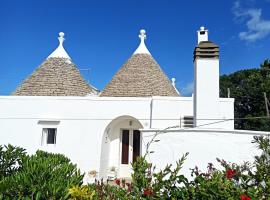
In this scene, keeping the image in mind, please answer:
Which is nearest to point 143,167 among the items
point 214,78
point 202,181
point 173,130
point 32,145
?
point 202,181

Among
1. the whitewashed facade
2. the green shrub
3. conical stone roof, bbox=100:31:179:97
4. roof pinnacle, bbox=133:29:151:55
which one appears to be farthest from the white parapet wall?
roof pinnacle, bbox=133:29:151:55

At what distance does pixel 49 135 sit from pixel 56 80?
15.1 ft

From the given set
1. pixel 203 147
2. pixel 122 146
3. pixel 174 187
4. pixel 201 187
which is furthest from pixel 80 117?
pixel 201 187

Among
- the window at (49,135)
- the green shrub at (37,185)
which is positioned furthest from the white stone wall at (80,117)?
the green shrub at (37,185)

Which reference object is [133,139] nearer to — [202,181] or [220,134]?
[220,134]

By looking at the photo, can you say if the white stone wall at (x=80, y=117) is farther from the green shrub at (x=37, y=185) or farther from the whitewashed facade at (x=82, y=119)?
the green shrub at (x=37, y=185)

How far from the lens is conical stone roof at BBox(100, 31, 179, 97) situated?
16.2 metres

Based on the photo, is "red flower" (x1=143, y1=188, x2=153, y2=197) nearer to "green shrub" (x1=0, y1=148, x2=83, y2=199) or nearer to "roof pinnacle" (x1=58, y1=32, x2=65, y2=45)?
"green shrub" (x1=0, y1=148, x2=83, y2=199)

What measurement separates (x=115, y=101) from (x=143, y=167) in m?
9.67

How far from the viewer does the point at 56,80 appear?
657 inches

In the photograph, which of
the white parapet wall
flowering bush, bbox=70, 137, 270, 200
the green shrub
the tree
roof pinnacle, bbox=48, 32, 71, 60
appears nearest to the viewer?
flowering bush, bbox=70, 137, 270, 200

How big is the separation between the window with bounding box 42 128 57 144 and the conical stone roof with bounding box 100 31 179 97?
4.51 m

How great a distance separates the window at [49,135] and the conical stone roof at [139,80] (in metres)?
4.51

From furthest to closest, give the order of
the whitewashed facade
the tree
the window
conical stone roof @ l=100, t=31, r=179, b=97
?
the tree
conical stone roof @ l=100, t=31, r=179, b=97
the window
the whitewashed facade
